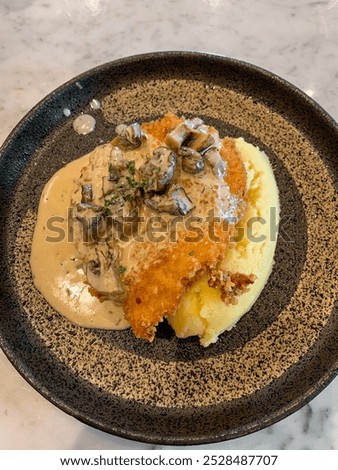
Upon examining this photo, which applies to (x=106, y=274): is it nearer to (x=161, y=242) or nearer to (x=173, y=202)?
(x=161, y=242)

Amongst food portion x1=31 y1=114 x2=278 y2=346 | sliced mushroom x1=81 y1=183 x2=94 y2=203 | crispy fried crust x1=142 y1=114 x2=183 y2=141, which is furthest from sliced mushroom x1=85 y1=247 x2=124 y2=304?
crispy fried crust x1=142 y1=114 x2=183 y2=141

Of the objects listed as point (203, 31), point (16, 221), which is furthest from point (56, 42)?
point (16, 221)

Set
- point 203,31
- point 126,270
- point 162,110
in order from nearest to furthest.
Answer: point 126,270 → point 162,110 → point 203,31

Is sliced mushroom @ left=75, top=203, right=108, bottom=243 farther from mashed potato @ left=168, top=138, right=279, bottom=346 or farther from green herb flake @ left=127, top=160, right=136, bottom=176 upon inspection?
mashed potato @ left=168, top=138, right=279, bottom=346

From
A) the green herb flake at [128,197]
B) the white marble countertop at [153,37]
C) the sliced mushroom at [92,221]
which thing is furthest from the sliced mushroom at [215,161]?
the white marble countertop at [153,37]

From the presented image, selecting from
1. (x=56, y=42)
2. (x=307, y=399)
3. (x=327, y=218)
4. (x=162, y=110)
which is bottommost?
(x=307, y=399)

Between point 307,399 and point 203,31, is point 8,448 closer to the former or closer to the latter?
point 307,399

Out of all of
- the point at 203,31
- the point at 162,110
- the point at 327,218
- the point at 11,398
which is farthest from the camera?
the point at 203,31
